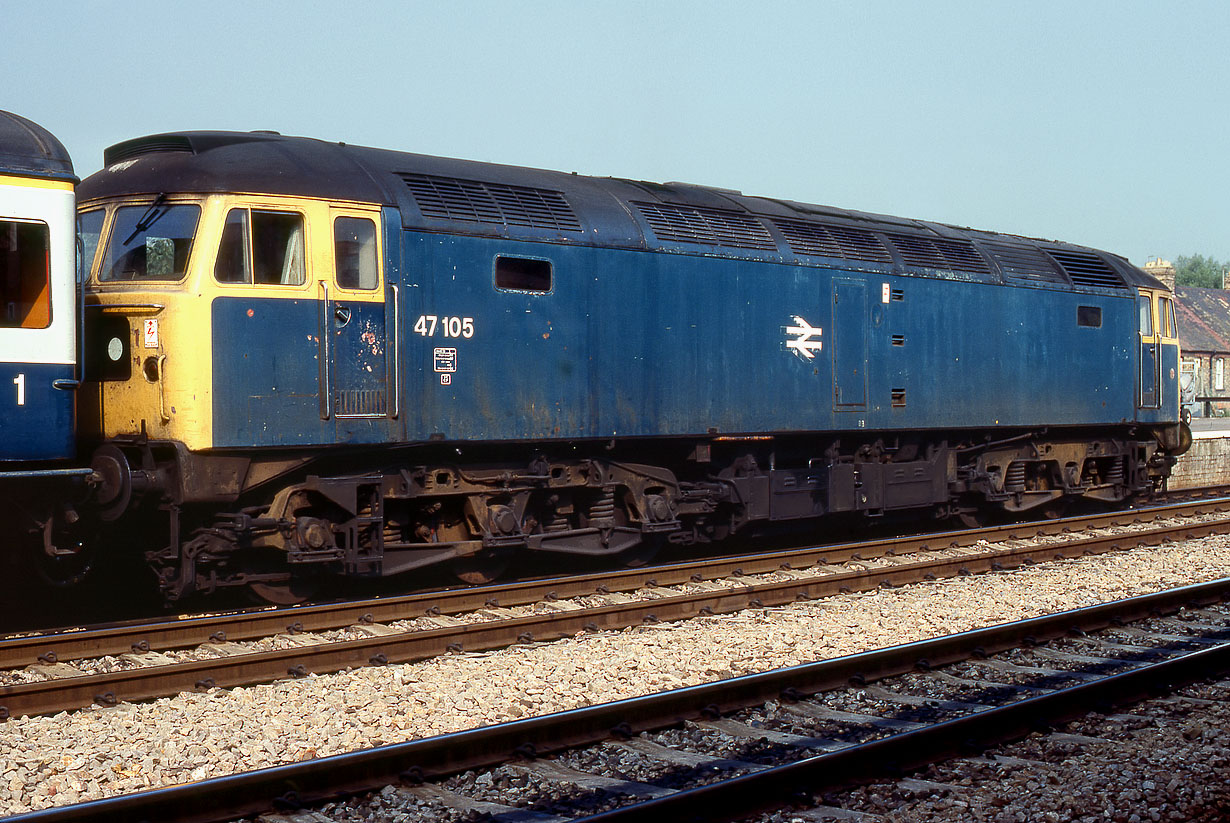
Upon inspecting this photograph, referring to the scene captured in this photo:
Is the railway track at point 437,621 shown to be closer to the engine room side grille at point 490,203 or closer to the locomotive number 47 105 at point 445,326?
the locomotive number 47 105 at point 445,326

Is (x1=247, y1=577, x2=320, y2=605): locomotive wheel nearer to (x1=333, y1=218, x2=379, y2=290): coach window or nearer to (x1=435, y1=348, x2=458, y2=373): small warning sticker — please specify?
(x1=435, y1=348, x2=458, y2=373): small warning sticker

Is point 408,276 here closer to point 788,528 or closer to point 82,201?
point 82,201

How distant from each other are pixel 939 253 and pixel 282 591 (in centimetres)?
953

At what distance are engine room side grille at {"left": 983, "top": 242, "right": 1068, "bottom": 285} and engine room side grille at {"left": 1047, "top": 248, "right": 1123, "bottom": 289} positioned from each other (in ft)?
1.00

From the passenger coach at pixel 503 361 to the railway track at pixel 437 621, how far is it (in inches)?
31.1

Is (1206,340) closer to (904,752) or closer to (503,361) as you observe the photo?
(503,361)

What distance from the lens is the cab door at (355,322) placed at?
10.2 m

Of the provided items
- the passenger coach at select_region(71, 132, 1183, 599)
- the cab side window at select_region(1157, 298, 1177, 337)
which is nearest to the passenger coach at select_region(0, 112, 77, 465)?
the passenger coach at select_region(71, 132, 1183, 599)

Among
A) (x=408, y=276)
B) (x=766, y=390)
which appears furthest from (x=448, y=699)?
(x=766, y=390)

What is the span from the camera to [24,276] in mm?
8953

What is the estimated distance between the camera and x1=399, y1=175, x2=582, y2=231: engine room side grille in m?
11.0

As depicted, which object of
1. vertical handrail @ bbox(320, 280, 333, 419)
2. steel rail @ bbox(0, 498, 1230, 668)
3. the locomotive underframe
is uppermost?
vertical handrail @ bbox(320, 280, 333, 419)

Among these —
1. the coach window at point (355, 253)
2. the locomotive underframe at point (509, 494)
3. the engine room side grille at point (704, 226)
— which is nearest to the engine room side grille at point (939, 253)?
the locomotive underframe at point (509, 494)

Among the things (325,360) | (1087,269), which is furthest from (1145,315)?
(325,360)
